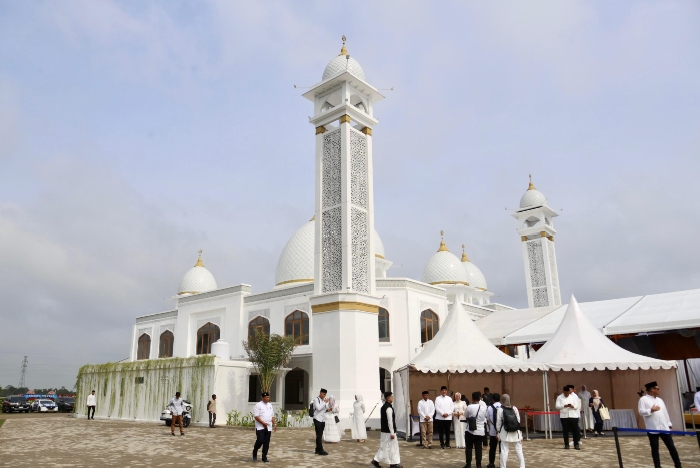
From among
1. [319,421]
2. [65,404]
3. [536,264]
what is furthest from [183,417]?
[536,264]

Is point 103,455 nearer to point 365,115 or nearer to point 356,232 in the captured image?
point 356,232

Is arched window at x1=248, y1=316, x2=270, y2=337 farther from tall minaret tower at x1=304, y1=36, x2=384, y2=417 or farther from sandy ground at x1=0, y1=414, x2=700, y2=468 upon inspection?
sandy ground at x1=0, y1=414, x2=700, y2=468

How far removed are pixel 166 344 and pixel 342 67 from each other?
61.4 feet

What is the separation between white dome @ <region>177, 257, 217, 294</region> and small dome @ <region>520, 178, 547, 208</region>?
19.3 meters

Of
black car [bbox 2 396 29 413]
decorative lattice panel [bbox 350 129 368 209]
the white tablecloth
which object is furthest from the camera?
black car [bbox 2 396 29 413]

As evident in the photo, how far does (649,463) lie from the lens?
8367 mm

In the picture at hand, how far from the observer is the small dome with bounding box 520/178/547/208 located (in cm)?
3331

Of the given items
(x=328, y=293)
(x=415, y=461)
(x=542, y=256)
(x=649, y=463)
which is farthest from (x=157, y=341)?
(x=649, y=463)

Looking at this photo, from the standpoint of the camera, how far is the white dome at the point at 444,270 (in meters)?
33.8

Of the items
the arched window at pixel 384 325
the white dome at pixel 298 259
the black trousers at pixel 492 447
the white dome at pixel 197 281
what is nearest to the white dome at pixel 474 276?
the white dome at pixel 298 259

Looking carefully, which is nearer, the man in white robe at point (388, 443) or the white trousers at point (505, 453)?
the white trousers at point (505, 453)

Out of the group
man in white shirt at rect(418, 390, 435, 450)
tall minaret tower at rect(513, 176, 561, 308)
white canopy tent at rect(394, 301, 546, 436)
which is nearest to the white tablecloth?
white canopy tent at rect(394, 301, 546, 436)

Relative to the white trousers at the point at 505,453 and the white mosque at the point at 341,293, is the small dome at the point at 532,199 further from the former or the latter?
the white trousers at the point at 505,453

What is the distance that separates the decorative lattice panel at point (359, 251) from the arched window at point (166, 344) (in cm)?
1653
